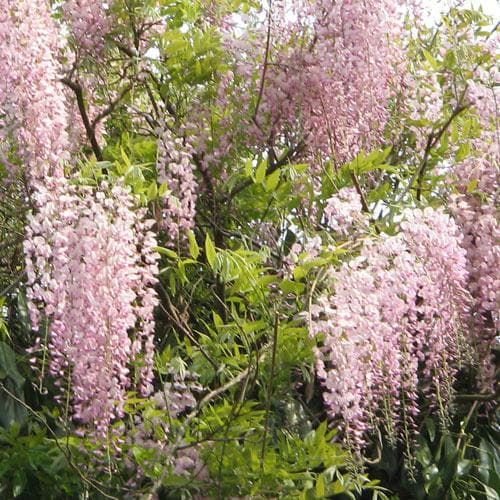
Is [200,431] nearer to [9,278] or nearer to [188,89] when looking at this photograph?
[9,278]

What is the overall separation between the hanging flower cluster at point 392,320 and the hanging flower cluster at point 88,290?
20.4 inches

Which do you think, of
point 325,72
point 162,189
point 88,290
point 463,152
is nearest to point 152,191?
point 162,189

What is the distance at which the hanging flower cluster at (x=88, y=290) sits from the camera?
3.41m

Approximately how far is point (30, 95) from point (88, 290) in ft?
2.18

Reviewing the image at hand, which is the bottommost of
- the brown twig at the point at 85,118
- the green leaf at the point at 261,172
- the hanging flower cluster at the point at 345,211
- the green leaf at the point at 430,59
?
the hanging flower cluster at the point at 345,211

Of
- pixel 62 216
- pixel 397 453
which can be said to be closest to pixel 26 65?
pixel 62 216

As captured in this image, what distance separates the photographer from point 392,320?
12.0 ft

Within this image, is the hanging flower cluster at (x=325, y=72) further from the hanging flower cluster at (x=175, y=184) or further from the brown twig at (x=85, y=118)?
the brown twig at (x=85, y=118)

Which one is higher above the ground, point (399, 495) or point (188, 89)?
point (188, 89)

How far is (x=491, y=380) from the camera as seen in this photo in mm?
4184

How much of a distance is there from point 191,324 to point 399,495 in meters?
0.87

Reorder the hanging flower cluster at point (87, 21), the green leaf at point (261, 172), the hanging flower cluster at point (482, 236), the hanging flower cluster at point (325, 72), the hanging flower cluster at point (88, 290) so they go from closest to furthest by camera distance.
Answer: the hanging flower cluster at point (88, 290) < the green leaf at point (261, 172) < the hanging flower cluster at point (482, 236) < the hanging flower cluster at point (325, 72) < the hanging flower cluster at point (87, 21)

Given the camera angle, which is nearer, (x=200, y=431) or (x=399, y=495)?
(x=200, y=431)

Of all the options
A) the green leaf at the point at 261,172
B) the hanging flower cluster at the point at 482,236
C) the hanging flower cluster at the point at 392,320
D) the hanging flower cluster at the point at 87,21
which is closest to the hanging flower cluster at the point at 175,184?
the green leaf at the point at 261,172
